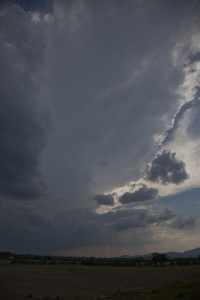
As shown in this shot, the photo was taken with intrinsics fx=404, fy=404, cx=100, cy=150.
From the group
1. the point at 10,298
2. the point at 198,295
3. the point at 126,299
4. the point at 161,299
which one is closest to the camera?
the point at 198,295

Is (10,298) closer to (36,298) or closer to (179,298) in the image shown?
(36,298)

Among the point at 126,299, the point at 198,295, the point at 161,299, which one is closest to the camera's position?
the point at 198,295

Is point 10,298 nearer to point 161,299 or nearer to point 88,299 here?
point 88,299

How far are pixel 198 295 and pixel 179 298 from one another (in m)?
1.84

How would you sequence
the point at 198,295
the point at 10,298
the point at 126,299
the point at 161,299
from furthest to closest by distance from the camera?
the point at 10,298
the point at 126,299
the point at 161,299
the point at 198,295

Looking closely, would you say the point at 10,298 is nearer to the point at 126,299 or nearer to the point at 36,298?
the point at 36,298

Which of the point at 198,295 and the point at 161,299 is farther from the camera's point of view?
the point at 161,299

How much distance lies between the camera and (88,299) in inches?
1769

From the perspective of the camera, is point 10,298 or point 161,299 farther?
point 10,298

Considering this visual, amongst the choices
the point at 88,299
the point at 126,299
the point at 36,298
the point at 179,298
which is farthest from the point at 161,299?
the point at 36,298

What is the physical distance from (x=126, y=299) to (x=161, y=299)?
897cm

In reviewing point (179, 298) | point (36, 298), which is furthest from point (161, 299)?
point (36, 298)

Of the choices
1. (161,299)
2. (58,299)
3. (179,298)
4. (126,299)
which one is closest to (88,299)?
(58,299)

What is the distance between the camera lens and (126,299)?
38.4 m
